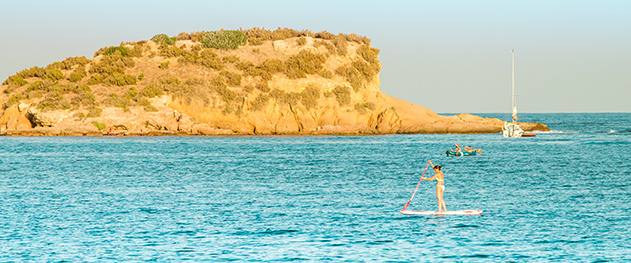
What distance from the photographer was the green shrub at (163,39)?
11175cm

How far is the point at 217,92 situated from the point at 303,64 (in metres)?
13.4

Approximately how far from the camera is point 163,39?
11238cm

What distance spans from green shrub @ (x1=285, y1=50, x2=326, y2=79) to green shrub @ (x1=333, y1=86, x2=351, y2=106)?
5438mm

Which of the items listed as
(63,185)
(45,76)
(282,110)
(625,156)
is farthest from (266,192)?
(45,76)

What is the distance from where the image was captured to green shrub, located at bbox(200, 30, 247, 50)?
363ft

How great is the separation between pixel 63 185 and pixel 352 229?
1959cm

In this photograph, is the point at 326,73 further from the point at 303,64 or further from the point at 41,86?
the point at 41,86

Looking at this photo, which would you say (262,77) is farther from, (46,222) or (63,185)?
(46,222)

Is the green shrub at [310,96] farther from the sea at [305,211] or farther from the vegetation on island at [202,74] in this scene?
the sea at [305,211]

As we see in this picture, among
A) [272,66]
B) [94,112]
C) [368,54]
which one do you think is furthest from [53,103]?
[368,54]

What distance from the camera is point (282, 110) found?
325 ft

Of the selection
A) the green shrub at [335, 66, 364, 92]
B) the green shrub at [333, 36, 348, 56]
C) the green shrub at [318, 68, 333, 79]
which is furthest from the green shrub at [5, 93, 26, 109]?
the green shrub at [333, 36, 348, 56]

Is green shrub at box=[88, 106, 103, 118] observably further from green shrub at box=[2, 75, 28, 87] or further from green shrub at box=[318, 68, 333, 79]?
green shrub at box=[318, 68, 333, 79]

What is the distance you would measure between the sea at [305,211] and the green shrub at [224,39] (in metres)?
58.6
